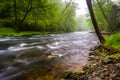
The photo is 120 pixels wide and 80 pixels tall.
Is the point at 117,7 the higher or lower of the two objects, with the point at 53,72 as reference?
higher

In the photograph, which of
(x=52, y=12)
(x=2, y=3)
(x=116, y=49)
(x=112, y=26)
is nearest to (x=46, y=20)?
(x=52, y=12)

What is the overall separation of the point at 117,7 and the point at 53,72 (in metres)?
37.0

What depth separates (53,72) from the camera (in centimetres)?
621

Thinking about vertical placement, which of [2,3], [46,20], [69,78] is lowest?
[69,78]

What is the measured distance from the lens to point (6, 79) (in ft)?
17.9

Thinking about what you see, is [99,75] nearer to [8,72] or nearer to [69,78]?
[69,78]

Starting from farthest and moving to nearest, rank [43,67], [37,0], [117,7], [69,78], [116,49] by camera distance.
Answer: [117,7] < [37,0] < [116,49] < [43,67] < [69,78]

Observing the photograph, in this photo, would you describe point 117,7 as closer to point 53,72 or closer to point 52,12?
point 52,12

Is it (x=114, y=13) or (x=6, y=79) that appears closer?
(x=6, y=79)

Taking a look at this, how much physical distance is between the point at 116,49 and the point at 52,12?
2017 centimetres

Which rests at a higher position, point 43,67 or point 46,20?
point 46,20

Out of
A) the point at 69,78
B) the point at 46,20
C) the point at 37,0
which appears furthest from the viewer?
the point at 46,20

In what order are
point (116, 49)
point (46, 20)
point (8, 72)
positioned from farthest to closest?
point (46, 20) → point (116, 49) → point (8, 72)

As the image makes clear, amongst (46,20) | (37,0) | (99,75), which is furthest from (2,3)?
(99,75)
